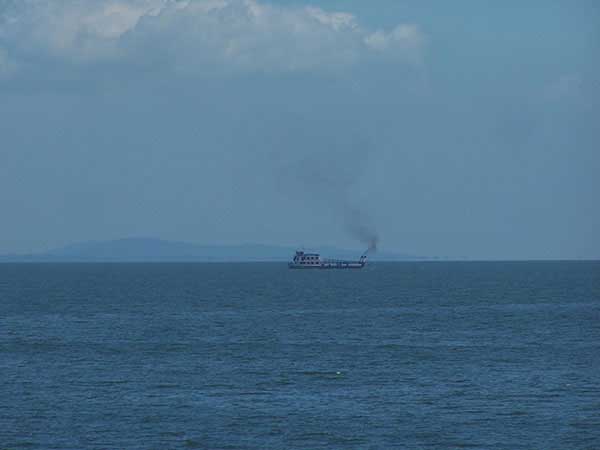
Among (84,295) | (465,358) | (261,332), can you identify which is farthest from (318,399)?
(84,295)

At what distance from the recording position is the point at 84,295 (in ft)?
552

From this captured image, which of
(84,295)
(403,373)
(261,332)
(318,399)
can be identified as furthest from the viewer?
(84,295)

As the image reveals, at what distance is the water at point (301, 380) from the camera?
4775 centimetres

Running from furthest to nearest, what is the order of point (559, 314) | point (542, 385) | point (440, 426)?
point (559, 314), point (542, 385), point (440, 426)

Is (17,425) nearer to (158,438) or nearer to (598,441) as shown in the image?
(158,438)

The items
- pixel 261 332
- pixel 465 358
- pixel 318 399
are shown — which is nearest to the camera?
pixel 318 399

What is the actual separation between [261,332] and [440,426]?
47551 mm

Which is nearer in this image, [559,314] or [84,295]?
[559,314]

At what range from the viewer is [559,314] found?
118062 mm

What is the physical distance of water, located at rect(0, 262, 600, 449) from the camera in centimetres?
4775

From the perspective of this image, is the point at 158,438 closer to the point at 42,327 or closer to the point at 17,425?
the point at 17,425

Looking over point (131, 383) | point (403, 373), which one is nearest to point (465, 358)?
point (403, 373)

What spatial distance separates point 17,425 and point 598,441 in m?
29.8

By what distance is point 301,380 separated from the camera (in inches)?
2485
